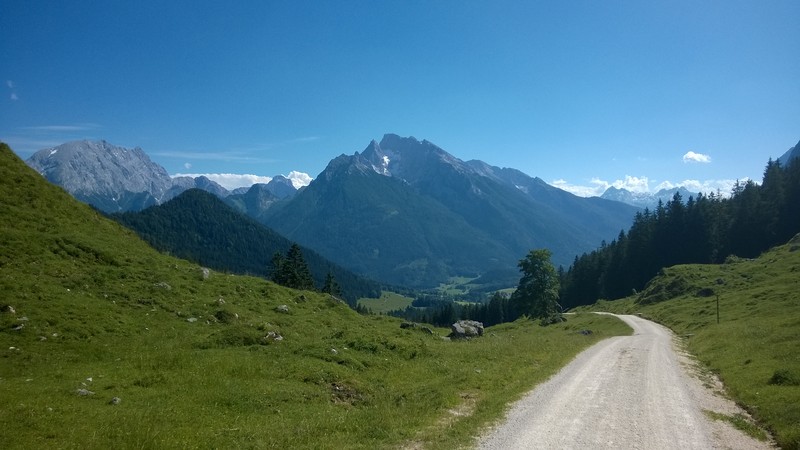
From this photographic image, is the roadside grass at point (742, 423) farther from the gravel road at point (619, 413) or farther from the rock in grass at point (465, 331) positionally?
the rock in grass at point (465, 331)

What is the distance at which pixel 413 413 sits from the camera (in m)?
17.8

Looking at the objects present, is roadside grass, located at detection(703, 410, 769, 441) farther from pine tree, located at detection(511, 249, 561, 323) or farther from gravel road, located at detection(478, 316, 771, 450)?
pine tree, located at detection(511, 249, 561, 323)

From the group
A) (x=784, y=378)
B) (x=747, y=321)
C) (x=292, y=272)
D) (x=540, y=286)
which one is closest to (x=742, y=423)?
(x=784, y=378)

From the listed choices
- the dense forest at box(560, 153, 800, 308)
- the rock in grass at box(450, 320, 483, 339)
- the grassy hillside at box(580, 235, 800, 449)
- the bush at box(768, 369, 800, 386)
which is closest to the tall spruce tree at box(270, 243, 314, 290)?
the rock in grass at box(450, 320, 483, 339)

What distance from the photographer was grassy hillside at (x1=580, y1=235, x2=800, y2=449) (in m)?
20.1

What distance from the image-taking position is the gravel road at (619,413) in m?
15.1

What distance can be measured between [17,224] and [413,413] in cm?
3332

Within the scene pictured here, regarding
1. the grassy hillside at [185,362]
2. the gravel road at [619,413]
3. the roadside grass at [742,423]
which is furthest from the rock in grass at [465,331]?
the roadside grass at [742,423]

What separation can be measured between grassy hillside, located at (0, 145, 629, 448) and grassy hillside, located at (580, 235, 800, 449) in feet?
34.0

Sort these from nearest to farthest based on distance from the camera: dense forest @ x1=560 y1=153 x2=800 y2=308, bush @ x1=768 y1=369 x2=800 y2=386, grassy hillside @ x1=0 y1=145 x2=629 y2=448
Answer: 1. grassy hillside @ x1=0 y1=145 x2=629 y2=448
2. bush @ x1=768 y1=369 x2=800 y2=386
3. dense forest @ x1=560 y1=153 x2=800 y2=308

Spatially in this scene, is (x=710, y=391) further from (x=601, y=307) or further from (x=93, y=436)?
(x=601, y=307)

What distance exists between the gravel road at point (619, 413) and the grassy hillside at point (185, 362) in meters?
1.54

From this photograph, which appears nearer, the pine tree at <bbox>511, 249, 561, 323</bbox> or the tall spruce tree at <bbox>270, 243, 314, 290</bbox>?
the pine tree at <bbox>511, 249, 561, 323</bbox>

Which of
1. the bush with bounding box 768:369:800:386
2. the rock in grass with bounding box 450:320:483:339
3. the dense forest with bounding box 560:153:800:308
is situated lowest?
the rock in grass with bounding box 450:320:483:339
